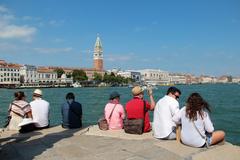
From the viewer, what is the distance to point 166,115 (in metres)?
5.52

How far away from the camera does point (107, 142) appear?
18.2ft

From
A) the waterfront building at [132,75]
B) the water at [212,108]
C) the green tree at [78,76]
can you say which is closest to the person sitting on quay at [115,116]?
the water at [212,108]

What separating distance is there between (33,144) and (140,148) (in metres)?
2.01

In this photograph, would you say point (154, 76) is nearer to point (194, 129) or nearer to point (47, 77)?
point (47, 77)

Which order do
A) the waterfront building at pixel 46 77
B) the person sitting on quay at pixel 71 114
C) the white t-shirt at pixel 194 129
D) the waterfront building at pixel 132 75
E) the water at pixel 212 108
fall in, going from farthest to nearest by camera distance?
the waterfront building at pixel 132 75
the waterfront building at pixel 46 77
the water at pixel 212 108
the person sitting on quay at pixel 71 114
the white t-shirt at pixel 194 129

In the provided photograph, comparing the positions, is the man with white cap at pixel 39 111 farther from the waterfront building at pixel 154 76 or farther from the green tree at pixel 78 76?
the waterfront building at pixel 154 76

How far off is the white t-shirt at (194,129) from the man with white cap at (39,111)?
371cm

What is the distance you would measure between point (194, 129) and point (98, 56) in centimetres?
15589

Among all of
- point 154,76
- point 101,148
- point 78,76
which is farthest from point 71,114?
point 154,76

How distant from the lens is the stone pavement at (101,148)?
454 cm

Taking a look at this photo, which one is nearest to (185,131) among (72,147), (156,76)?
(72,147)

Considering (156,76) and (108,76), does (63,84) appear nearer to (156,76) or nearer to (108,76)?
(108,76)

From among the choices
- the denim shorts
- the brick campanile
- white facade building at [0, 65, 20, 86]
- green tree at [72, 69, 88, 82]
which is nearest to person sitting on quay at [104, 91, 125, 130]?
the denim shorts

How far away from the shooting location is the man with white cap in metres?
7.32
